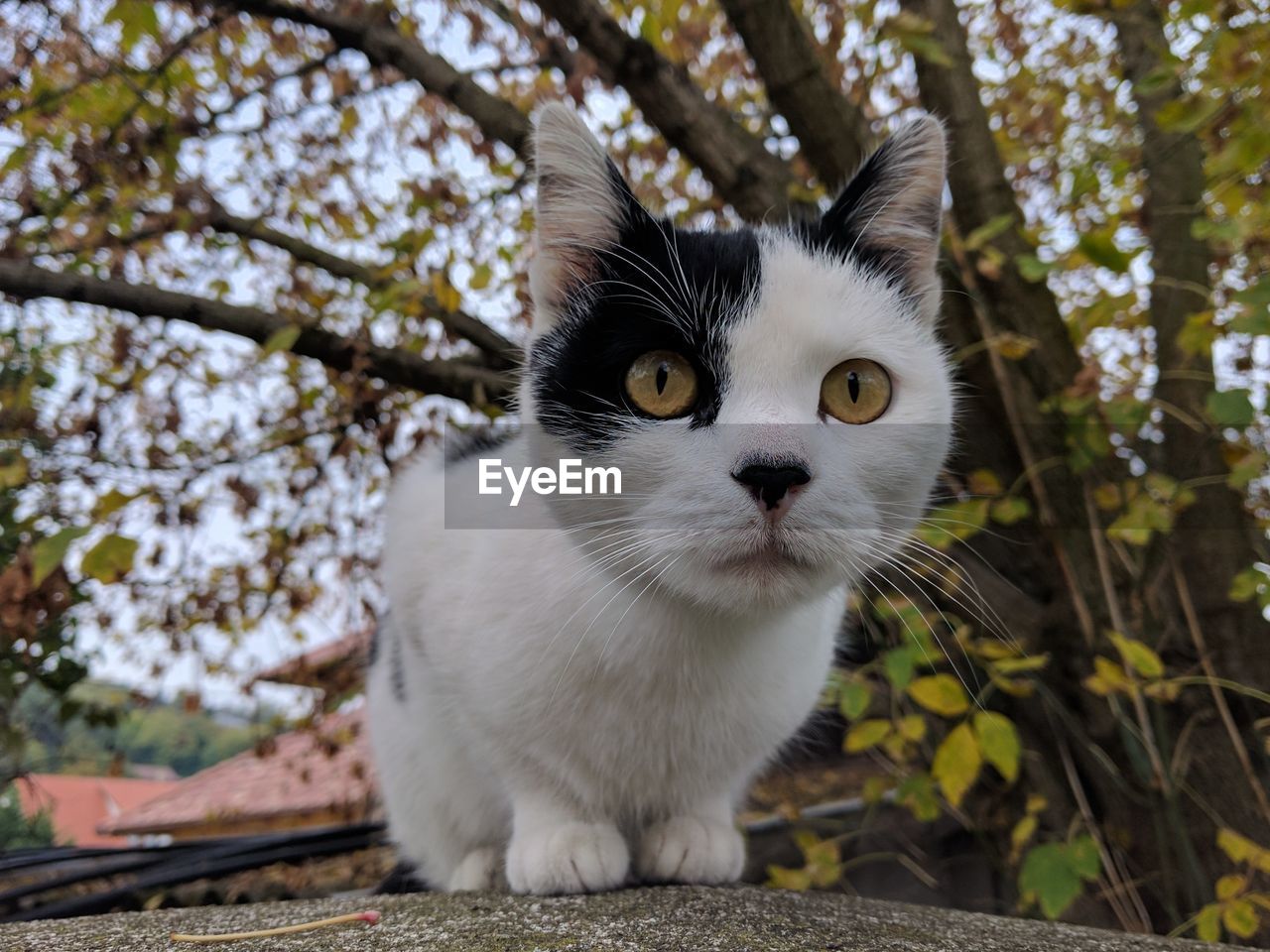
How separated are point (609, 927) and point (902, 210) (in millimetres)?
989

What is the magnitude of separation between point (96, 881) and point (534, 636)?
1254mm

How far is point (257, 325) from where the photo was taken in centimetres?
181

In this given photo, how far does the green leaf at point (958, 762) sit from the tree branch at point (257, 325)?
3.31ft

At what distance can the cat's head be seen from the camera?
888mm

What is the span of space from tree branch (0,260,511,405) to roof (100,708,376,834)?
1.01m

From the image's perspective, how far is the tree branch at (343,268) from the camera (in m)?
2.03

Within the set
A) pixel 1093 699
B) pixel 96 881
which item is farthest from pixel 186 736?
pixel 1093 699

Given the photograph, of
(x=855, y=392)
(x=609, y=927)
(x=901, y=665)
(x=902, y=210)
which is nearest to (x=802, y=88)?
(x=902, y=210)

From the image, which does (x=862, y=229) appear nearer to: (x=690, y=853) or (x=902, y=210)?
(x=902, y=210)

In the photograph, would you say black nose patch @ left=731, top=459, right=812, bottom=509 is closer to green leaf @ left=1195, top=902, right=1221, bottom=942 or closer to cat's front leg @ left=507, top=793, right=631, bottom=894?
cat's front leg @ left=507, top=793, right=631, bottom=894

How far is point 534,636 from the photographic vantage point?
1109mm

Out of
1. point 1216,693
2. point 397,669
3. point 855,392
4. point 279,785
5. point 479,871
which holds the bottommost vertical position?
point 279,785

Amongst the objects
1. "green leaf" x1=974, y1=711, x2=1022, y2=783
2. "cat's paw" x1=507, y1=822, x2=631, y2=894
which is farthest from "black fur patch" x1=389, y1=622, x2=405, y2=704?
"green leaf" x1=974, y1=711, x2=1022, y2=783

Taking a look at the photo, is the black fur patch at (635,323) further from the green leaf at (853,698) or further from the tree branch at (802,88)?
the tree branch at (802,88)
